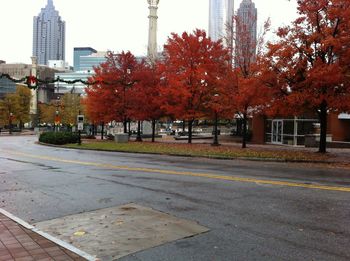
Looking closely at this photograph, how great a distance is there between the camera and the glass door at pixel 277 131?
120ft

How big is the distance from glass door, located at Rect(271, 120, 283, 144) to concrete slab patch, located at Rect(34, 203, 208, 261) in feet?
97.6

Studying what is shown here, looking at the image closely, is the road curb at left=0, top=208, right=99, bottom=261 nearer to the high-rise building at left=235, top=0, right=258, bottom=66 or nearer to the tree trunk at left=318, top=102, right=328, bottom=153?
the tree trunk at left=318, top=102, right=328, bottom=153

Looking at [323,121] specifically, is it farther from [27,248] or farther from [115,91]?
[115,91]

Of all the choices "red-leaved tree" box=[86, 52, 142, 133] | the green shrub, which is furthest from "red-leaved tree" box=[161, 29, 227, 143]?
the green shrub

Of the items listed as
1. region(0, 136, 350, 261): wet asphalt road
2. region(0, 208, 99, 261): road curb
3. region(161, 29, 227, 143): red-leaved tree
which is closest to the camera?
region(0, 208, 99, 261): road curb

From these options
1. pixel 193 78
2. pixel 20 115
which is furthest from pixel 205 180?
pixel 20 115

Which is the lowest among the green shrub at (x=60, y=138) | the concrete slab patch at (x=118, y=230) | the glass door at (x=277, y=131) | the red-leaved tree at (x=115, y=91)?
the concrete slab patch at (x=118, y=230)

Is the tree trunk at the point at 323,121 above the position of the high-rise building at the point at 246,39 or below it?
below

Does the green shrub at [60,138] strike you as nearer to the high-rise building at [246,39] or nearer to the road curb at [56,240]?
the high-rise building at [246,39]

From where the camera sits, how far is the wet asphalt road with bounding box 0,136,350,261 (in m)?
5.81

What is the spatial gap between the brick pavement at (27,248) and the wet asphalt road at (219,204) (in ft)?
3.29

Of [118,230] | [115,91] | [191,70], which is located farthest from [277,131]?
[118,230]

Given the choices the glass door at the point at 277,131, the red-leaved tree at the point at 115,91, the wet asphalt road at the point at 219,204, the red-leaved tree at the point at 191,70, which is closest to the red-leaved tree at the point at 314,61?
the wet asphalt road at the point at 219,204

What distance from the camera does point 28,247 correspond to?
580cm
